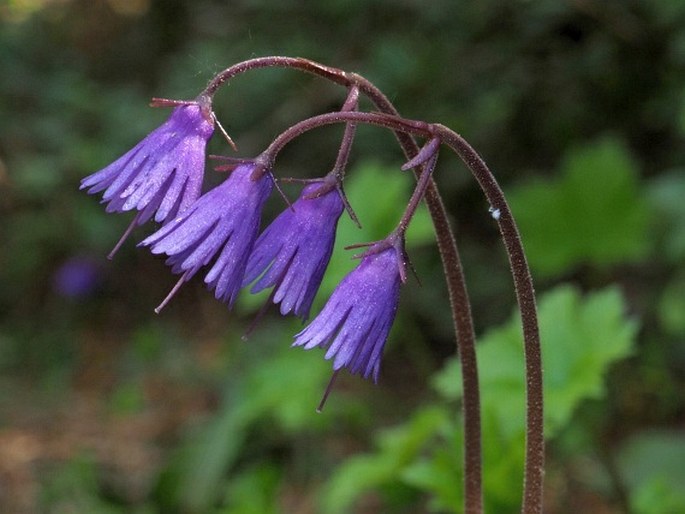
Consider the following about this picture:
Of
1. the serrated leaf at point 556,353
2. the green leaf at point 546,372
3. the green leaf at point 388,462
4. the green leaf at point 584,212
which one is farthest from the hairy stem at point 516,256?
the green leaf at point 584,212

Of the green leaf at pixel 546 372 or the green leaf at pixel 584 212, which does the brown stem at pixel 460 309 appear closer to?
the green leaf at pixel 546 372

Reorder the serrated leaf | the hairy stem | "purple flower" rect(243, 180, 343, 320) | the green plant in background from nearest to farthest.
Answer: the hairy stem → "purple flower" rect(243, 180, 343, 320) → the green plant in background → the serrated leaf

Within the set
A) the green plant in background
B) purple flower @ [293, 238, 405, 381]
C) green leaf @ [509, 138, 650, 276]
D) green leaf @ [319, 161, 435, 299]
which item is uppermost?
green leaf @ [509, 138, 650, 276]

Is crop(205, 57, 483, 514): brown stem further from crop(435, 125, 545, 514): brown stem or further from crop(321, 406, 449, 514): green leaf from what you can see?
crop(321, 406, 449, 514): green leaf

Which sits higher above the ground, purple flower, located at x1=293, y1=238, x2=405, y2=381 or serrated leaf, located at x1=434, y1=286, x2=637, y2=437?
serrated leaf, located at x1=434, y1=286, x2=637, y2=437

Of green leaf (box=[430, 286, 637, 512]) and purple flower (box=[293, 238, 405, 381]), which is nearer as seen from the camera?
purple flower (box=[293, 238, 405, 381])

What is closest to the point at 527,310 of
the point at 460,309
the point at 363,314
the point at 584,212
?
the point at 460,309

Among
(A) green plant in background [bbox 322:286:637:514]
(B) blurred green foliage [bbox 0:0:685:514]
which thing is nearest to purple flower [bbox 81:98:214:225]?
(A) green plant in background [bbox 322:286:637:514]

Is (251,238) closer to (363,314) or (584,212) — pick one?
(363,314)
